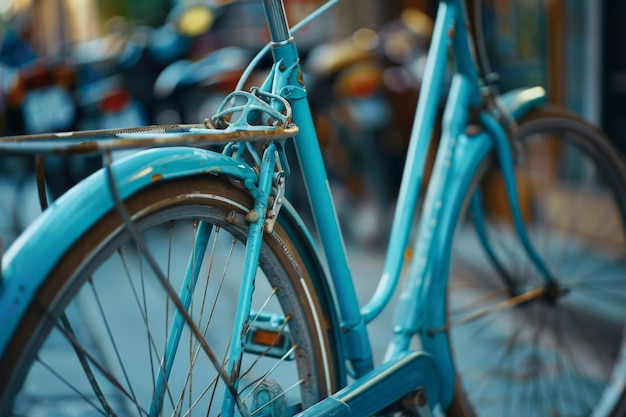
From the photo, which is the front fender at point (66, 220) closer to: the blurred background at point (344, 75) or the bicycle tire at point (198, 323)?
the bicycle tire at point (198, 323)

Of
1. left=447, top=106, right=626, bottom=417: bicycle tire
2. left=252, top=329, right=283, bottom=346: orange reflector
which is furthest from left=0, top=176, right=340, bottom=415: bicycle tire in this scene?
left=447, top=106, right=626, bottom=417: bicycle tire

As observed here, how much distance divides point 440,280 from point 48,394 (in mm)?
1648

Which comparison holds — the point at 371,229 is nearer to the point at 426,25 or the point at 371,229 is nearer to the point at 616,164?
the point at 426,25

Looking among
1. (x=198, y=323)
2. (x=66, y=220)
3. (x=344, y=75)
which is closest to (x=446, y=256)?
(x=198, y=323)

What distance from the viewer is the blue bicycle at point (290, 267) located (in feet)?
3.49

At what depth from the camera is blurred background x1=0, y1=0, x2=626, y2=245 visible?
14.6 ft

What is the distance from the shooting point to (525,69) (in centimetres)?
489

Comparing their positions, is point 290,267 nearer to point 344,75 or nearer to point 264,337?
point 264,337

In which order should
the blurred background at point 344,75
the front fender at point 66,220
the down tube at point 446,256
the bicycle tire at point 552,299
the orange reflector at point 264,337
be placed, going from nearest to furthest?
the front fender at point 66,220 → the orange reflector at point 264,337 → the down tube at point 446,256 → the bicycle tire at point 552,299 → the blurred background at point 344,75

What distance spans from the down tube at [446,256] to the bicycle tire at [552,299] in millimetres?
52

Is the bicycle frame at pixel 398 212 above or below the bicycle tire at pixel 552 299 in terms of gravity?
above

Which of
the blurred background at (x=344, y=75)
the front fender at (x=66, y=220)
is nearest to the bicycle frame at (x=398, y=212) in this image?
the front fender at (x=66, y=220)

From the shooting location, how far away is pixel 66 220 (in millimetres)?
1044

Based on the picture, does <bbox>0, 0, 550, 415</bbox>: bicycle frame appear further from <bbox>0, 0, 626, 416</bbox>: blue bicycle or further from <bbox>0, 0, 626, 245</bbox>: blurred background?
<bbox>0, 0, 626, 245</bbox>: blurred background
